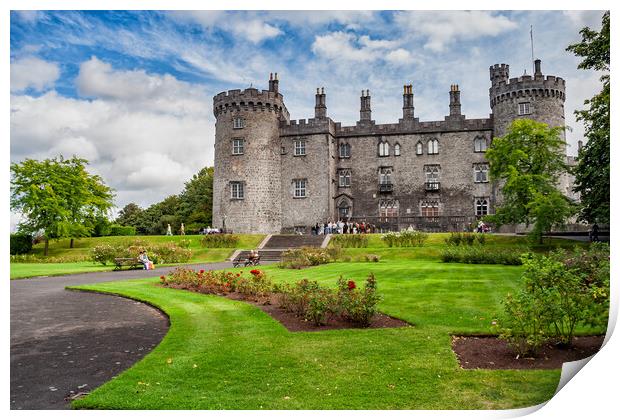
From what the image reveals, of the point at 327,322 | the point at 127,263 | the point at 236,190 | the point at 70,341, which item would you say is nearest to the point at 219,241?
the point at 236,190

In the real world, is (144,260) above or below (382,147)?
below

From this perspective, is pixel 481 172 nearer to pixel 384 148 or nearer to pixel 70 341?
pixel 384 148

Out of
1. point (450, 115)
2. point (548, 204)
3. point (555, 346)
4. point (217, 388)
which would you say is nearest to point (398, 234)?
point (548, 204)

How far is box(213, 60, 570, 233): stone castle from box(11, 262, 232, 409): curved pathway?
2987cm

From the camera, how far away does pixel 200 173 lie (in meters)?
70.1

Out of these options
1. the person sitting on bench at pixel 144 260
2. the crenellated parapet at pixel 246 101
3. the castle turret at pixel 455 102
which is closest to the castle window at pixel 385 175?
the castle turret at pixel 455 102

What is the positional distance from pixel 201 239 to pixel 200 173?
111ft

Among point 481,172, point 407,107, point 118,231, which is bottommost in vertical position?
point 118,231

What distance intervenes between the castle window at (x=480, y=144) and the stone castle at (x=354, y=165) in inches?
3.3

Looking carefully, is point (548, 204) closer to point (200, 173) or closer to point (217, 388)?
point (217, 388)

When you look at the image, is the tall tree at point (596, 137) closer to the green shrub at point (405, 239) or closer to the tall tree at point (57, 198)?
the green shrub at point (405, 239)

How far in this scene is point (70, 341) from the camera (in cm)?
894

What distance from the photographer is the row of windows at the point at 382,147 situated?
145ft

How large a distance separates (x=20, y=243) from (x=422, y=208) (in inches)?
1233
